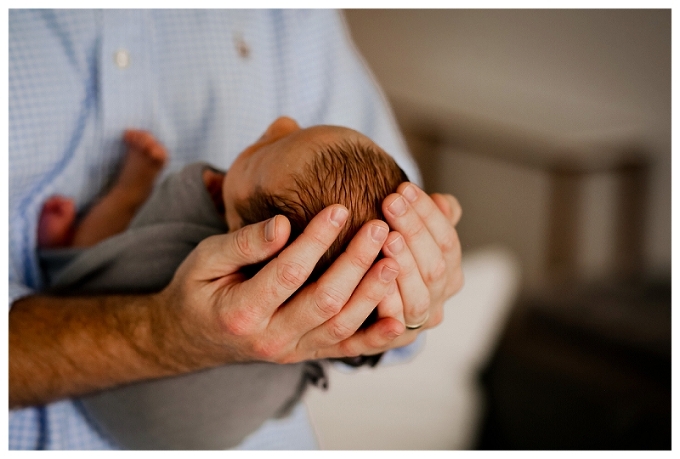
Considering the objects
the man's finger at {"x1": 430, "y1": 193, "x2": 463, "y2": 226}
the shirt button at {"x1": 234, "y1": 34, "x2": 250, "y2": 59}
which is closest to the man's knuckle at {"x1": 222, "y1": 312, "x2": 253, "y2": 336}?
the man's finger at {"x1": 430, "y1": 193, "x2": 463, "y2": 226}

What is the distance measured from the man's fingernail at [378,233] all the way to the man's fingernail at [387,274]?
0.09 ft

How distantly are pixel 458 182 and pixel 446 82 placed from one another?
35 centimetres

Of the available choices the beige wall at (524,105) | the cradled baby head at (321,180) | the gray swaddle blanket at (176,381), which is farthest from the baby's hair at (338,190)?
the beige wall at (524,105)

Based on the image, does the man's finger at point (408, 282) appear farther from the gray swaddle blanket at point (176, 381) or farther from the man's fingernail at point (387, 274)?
the gray swaddle blanket at point (176, 381)

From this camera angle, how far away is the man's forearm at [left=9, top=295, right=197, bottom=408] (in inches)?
18.8

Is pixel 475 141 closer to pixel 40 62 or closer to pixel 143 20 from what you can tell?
pixel 143 20

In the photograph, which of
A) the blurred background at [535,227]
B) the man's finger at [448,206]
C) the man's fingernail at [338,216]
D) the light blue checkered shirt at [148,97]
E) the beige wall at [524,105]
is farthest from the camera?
the beige wall at [524,105]

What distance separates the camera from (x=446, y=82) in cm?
170

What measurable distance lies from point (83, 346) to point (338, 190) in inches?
12.4

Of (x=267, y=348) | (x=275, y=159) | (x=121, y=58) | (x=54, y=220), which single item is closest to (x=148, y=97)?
(x=121, y=58)

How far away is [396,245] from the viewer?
1.26 feet

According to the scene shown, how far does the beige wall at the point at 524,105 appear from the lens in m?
1.18

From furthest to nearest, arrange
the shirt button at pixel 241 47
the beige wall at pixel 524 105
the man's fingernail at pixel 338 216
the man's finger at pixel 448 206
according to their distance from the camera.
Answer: the beige wall at pixel 524 105, the shirt button at pixel 241 47, the man's finger at pixel 448 206, the man's fingernail at pixel 338 216

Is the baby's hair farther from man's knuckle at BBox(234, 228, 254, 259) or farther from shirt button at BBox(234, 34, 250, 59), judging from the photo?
shirt button at BBox(234, 34, 250, 59)
